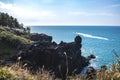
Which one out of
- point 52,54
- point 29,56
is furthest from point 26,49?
point 52,54

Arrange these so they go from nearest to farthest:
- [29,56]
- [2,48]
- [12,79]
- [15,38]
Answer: [12,79] → [29,56] → [2,48] → [15,38]

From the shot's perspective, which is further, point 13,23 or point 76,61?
point 13,23

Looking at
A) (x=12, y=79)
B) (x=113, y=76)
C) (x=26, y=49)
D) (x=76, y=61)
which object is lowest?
(x=76, y=61)

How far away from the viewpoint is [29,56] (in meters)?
48.4

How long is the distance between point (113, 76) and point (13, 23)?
10593cm

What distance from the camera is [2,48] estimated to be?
55.8m

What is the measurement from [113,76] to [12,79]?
2983 millimetres

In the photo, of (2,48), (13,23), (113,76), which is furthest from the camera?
(13,23)

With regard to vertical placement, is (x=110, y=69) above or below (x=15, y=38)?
above

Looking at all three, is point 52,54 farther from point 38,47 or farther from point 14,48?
point 14,48

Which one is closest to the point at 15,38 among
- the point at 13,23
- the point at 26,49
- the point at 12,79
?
the point at 26,49

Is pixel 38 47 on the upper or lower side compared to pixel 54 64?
upper

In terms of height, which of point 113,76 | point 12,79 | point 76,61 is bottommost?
point 76,61

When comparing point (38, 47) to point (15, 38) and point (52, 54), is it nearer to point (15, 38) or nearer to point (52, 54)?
point (52, 54)
